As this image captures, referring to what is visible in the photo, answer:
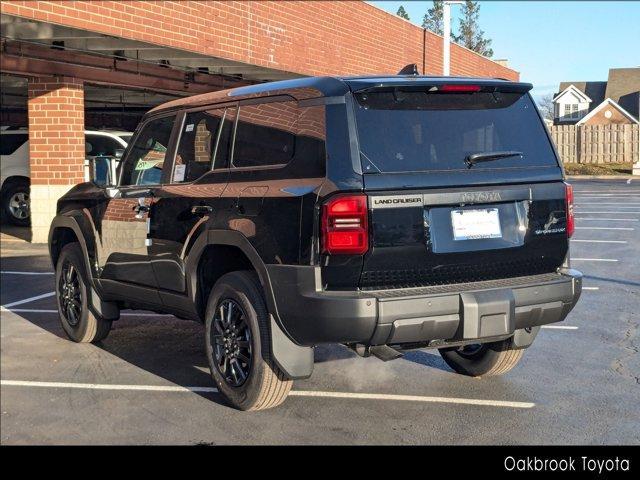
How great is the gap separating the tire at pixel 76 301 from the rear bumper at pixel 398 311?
268 cm

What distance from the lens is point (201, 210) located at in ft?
17.9

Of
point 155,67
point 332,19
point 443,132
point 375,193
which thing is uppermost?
point 332,19

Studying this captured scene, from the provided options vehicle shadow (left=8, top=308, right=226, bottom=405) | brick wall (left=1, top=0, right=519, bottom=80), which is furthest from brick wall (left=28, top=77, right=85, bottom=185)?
vehicle shadow (left=8, top=308, right=226, bottom=405)

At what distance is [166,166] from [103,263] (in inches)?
42.2

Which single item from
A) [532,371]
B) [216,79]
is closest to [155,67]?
[216,79]

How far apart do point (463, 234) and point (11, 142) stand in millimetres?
14568

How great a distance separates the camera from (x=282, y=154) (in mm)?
4938

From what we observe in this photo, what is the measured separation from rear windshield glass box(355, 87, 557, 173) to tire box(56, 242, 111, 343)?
3172mm

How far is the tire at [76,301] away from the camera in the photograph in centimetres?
691

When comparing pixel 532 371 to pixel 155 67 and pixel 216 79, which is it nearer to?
pixel 155 67

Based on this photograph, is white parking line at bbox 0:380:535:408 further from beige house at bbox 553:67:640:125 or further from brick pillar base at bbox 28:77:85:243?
beige house at bbox 553:67:640:125

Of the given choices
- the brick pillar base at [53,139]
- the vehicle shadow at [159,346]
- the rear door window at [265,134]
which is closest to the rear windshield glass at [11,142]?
the brick pillar base at [53,139]

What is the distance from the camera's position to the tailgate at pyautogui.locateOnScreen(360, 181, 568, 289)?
14.9ft

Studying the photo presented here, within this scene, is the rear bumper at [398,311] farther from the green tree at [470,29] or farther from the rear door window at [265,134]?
the green tree at [470,29]
